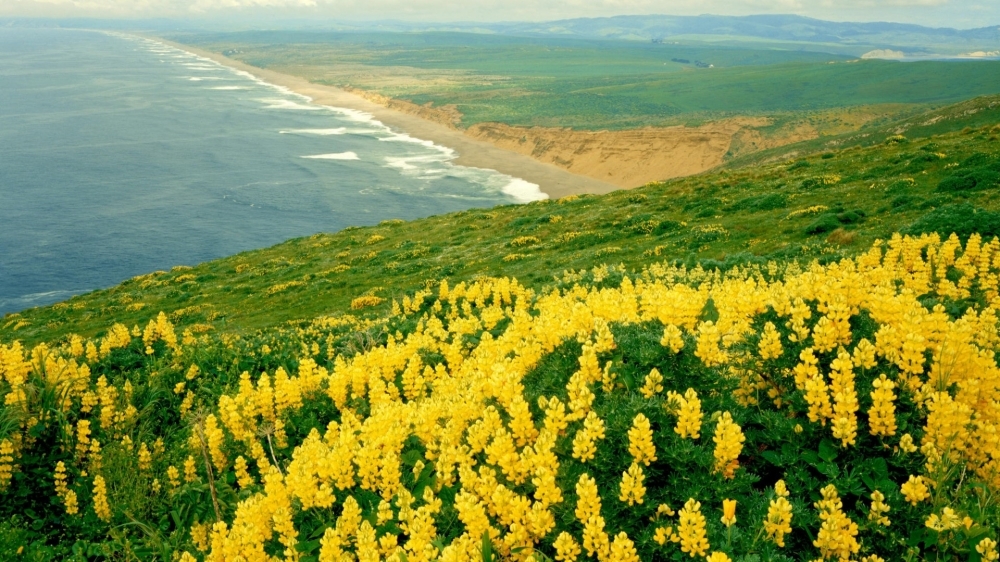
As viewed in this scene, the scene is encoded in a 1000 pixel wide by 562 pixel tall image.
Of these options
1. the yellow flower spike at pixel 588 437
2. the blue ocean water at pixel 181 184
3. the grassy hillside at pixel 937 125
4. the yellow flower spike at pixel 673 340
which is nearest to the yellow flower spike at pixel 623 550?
the yellow flower spike at pixel 588 437

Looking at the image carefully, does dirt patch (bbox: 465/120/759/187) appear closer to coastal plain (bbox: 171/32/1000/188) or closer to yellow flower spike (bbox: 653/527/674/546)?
coastal plain (bbox: 171/32/1000/188)

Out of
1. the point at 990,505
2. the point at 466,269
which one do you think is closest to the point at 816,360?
the point at 990,505

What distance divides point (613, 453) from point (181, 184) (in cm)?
8692

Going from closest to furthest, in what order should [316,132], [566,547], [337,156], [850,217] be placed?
[566,547] → [850,217] → [337,156] → [316,132]

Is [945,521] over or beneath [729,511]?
over

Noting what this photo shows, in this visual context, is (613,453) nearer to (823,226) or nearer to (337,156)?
(823,226)

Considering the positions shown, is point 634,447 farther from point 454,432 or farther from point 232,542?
point 232,542

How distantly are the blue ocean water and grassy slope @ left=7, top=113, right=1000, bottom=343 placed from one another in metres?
18.0

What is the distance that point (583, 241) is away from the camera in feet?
92.5

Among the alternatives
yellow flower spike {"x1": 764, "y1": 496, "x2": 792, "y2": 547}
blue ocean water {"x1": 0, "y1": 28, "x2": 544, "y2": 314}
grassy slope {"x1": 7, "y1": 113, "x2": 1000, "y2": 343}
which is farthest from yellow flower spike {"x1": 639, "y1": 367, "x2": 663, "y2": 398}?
blue ocean water {"x1": 0, "y1": 28, "x2": 544, "y2": 314}

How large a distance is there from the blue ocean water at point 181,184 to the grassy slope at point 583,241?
18.0m

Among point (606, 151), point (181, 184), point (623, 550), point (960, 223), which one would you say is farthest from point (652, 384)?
point (606, 151)

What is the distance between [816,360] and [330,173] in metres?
87.6

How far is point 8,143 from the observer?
99.7m
